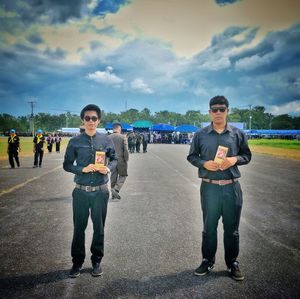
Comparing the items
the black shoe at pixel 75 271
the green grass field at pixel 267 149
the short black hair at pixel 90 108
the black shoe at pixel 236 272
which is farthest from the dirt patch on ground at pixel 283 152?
the black shoe at pixel 75 271

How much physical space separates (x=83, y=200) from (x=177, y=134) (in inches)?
2170

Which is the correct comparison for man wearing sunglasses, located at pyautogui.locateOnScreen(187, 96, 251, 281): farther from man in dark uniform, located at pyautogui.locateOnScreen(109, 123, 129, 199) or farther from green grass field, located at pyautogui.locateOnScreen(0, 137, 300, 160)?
green grass field, located at pyautogui.locateOnScreen(0, 137, 300, 160)

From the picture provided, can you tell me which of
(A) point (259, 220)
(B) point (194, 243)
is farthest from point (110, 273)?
(A) point (259, 220)

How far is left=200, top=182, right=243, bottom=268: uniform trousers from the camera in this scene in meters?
3.86

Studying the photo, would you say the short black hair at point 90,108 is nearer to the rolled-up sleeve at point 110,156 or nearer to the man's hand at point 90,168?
the rolled-up sleeve at point 110,156

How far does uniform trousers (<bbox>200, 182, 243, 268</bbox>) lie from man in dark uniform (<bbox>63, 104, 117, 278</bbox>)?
1383 millimetres

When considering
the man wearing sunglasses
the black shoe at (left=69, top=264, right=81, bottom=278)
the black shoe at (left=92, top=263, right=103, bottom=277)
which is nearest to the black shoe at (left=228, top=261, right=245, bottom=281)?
the man wearing sunglasses

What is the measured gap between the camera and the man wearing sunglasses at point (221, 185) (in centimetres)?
385

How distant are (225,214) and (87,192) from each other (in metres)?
1.83

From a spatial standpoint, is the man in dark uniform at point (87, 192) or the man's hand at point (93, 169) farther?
the man in dark uniform at point (87, 192)

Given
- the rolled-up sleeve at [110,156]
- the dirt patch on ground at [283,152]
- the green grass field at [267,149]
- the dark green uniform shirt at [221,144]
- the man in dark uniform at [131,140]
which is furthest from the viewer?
the man in dark uniform at [131,140]

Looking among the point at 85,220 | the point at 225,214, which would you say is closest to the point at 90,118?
the point at 85,220

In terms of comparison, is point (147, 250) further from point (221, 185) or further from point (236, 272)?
point (221, 185)

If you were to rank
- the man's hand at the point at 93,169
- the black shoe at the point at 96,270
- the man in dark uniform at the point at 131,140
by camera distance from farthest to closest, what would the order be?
the man in dark uniform at the point at 131,140 → the black shoe at the point at 96,270 → the man's hand at the point at 93,169
